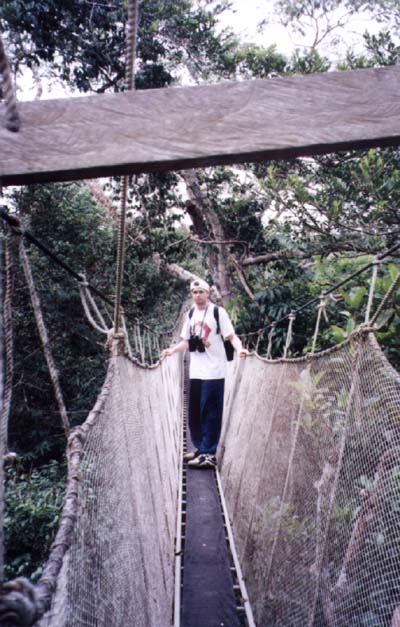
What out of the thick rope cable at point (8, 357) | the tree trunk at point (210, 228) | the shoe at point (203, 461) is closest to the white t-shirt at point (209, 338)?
the shoe at point (203, 461)

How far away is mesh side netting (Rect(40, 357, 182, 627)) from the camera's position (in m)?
0.76

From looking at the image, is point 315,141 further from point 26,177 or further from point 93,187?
point 93,187

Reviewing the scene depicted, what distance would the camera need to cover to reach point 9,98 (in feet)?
2.60

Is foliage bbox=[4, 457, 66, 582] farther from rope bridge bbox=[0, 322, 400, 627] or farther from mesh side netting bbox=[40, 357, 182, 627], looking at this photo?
mesh side netting bbox=[40, 357, 182, 627]

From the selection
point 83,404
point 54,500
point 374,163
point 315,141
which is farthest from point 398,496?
point 83,404

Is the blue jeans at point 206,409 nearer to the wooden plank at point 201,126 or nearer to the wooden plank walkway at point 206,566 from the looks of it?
the wooden plank walkway at point 206,566

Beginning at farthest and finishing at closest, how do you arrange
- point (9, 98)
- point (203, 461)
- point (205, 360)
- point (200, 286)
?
point (203, 461)
point (205, 360)
point (200, 286)
point (9, 98)

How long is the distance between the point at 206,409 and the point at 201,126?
86.2 inches

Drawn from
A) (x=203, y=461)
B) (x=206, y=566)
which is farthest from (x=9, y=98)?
(x=203, y=461)

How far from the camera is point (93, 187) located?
7.39 metres

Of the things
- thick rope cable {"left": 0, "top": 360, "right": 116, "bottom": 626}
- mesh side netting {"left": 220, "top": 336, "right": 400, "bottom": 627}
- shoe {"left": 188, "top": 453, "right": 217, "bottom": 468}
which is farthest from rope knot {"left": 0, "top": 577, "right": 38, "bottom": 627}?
shoe {"left": 188, "top": 453, "right": 217, "bottom": 468}

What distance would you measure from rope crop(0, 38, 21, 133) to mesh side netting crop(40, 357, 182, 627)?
0.56 meters

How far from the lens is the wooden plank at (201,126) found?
854 mm

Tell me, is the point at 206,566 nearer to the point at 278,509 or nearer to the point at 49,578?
the point at 278,509
